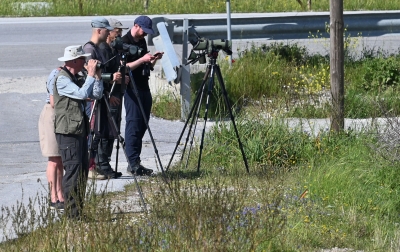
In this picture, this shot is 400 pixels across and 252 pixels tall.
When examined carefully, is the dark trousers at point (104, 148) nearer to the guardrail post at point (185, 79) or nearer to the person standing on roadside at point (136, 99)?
the person standing on roadside at point (136, 99)

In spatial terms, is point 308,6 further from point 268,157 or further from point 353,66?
point 268,157

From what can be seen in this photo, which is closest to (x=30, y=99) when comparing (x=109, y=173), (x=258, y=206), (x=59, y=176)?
(x=109, y=173)

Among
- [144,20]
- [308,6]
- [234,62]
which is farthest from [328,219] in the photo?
[308,6]

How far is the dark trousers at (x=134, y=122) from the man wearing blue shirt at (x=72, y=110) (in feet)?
5.79

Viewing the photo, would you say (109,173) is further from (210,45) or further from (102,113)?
(210,45)

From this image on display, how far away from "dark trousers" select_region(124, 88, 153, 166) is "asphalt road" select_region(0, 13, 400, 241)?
266 millimetres

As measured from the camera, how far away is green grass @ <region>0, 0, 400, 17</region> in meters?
21.7

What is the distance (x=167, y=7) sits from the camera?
22.4 m

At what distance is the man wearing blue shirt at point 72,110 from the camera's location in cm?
705

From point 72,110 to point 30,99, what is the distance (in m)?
5.53

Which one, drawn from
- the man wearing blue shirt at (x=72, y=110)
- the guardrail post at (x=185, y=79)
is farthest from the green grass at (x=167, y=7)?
the man wearing blue shirt at (x=72, y=110)

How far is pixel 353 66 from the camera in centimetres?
1266

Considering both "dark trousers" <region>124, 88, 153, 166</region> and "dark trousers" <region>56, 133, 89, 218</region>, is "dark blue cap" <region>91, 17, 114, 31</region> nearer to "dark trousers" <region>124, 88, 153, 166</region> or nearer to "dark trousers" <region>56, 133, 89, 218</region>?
"dark trousers" <region>124, 88, 153, 166</region>

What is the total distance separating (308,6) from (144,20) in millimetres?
13893
